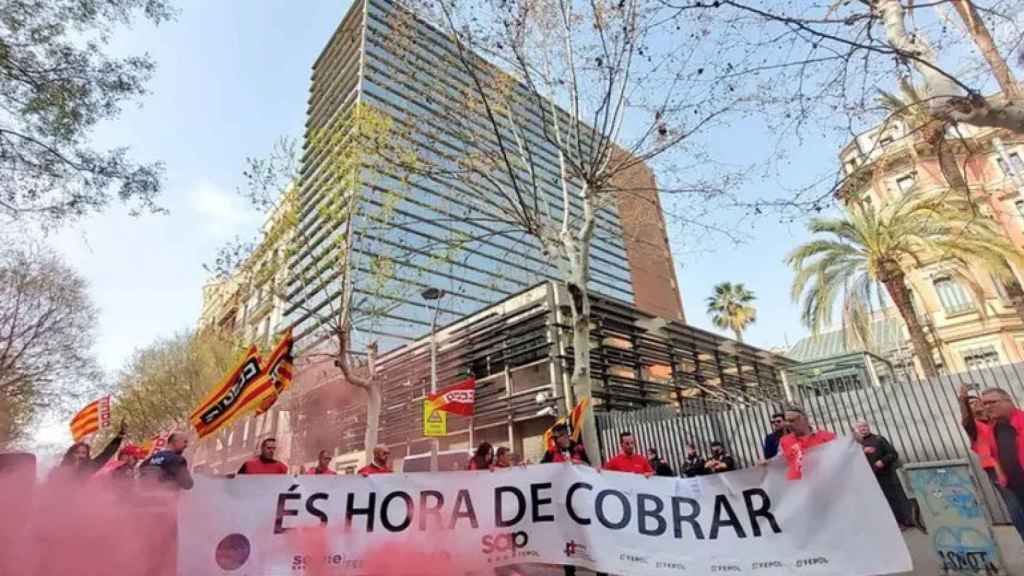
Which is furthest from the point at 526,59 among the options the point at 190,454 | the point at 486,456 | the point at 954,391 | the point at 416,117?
the point at 190,454

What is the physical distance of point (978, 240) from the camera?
49.5 feet

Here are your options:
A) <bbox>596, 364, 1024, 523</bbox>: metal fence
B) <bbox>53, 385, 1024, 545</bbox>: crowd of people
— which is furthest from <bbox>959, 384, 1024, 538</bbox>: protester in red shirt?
<bbox>596, 364, 1024, 523</bbox>: metal fence

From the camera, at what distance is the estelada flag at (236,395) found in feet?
22.0

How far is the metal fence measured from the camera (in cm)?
856

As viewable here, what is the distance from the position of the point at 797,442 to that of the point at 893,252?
1411 cm

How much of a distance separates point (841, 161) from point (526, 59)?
739cm

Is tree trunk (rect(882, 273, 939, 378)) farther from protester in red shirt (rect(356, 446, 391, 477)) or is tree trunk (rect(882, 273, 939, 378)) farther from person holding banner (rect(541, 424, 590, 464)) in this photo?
protester in red shirt (rect(356, 446, 391, 477))

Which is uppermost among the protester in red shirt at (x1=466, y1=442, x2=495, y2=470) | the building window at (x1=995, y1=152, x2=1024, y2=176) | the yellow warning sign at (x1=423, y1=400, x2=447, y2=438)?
the building window at (x1=995, y1=152, x2=1024, y2=176)

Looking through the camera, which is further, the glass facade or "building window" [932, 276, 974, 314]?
"building window" [932, 276, 974, 314]

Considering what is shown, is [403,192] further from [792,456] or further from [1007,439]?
[1007,439]

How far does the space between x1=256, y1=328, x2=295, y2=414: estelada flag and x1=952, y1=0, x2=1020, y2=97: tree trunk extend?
9.47 metres

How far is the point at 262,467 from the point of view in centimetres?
570

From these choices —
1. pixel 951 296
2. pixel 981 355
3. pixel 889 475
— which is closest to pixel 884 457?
pixel 889 475

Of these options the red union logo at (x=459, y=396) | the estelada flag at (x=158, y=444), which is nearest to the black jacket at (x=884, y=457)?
the estelada flag at (x=158, y=444)
